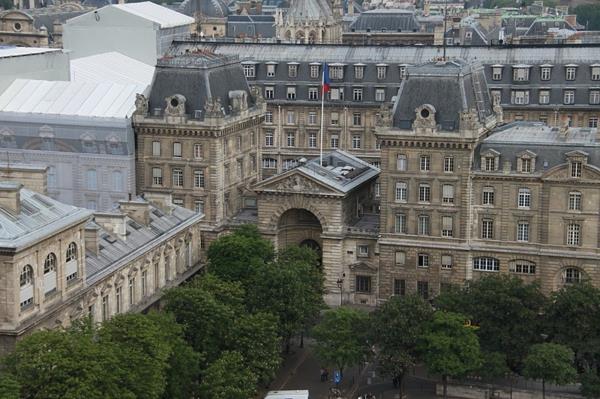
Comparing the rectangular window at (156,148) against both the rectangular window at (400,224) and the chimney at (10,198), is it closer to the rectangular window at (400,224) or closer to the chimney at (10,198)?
the rectangular window at (400,224)

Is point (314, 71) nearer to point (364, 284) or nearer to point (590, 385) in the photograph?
point (364, 284)

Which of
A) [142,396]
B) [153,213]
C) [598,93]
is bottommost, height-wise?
[142,396]

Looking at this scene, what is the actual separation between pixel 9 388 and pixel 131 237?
37677 millimetres

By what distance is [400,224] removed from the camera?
130250 millimetres

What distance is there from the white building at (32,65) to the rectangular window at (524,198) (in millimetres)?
64802

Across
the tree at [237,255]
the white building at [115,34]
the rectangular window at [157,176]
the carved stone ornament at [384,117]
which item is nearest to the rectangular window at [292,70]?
the white building at [115,34]

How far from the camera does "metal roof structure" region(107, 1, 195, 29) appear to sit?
17850 cm

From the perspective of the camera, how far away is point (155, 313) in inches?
3787

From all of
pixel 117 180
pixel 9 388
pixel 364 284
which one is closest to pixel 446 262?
pixel 364 284

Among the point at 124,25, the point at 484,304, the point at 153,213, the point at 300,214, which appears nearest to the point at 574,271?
the point at 484,304

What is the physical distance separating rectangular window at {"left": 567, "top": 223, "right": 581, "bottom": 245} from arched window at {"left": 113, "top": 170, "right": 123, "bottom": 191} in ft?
171

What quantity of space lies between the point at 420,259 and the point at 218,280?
95.0 feet

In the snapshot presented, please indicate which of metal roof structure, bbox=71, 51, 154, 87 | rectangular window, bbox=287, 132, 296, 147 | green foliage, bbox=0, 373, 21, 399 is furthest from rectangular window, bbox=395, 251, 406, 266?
green foliage, bbox=0, 373, 21, 399

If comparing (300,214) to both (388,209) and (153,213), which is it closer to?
(388,209)
